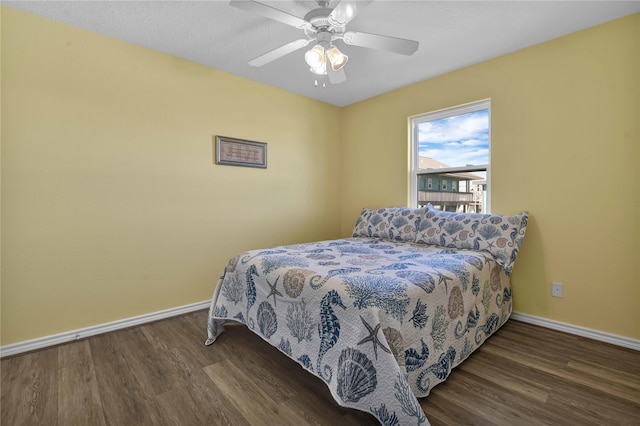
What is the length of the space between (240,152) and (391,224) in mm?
1736

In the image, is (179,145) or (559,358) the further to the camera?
(179,145)

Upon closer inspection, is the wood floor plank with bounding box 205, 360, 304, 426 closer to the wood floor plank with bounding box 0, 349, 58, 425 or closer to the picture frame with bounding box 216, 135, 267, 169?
the wood floor plank with bounding box 0, 349, 58, 425

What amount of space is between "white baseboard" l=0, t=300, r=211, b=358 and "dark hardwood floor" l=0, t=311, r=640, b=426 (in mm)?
79

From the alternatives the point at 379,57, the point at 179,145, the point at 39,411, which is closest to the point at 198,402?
the point at 39,411

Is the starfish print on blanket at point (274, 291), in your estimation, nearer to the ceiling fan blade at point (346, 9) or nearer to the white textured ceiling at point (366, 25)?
the ceiling fan blade at point (346, 9)

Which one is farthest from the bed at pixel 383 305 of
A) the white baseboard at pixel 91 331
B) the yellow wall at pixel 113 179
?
the yellow wall at pixel 113 179

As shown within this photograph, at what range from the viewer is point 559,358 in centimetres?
→ 190

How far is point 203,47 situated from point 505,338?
334 centimetres

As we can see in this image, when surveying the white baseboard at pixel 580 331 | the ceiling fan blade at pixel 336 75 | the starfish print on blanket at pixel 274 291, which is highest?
the ceiling fan blade at pixel 336 75

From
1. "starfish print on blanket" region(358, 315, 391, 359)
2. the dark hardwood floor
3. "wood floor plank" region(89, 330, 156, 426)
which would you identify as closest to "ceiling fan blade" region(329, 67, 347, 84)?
"starfish print on blanket" region(358, 315, 391, 359)

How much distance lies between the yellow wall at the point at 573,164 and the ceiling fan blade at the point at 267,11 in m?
1.89

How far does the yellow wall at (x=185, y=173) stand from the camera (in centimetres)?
204

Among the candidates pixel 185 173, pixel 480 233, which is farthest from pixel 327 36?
pixel 480 233

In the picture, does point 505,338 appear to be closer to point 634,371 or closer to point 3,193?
point 634,371
